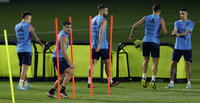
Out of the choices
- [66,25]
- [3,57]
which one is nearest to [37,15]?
[3,57]

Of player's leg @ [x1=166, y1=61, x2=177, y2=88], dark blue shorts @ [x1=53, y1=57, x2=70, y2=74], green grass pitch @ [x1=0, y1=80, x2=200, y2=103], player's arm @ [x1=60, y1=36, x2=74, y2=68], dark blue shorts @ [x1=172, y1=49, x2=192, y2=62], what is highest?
player's arm @ [x1=60, y1=36, x2=74, y2=68]

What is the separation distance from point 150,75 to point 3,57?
387 centimetres

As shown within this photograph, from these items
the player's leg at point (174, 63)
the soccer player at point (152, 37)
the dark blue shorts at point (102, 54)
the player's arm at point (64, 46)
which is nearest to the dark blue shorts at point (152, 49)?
the soccer player at point (152, 37)

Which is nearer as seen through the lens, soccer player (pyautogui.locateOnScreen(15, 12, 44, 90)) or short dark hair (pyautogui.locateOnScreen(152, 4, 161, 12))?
soccer player (pyautogui.locateOnScreen(15, 12, 44, 90))

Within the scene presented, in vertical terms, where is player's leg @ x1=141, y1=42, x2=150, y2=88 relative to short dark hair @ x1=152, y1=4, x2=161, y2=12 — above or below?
below

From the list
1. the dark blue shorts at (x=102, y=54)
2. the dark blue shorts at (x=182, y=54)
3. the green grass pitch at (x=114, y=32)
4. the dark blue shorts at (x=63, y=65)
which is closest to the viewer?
the dark blue shorts at (x=63, y=65)

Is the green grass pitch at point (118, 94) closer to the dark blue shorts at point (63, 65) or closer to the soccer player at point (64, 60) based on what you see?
the soccer player at point (64, 60)

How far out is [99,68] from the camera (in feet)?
77.0

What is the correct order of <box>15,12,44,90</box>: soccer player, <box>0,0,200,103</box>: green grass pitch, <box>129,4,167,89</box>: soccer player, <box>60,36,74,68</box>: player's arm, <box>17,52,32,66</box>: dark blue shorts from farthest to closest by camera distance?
<box>129,4,167,89</box>: soccer player < <box>17,52,32,66</box>: dark blue shorts < <box>15,12,44,90</box>: soccer player < <box>0,0,200,103</box>: green grass pitch < <box>60,36,74,68</box>: player's arm

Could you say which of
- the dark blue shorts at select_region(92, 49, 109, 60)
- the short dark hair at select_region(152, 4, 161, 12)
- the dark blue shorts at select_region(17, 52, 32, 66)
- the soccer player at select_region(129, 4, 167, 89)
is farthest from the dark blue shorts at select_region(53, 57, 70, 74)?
the short dark hair at select_region(152, 4, 161, 12)

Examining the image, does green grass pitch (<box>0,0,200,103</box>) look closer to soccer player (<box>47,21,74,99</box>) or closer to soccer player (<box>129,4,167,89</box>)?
soccer player (<box>47,21,74,99</box>)

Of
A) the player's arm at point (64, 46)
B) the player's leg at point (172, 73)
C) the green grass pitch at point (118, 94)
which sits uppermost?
the player's arm at point (64, 46)

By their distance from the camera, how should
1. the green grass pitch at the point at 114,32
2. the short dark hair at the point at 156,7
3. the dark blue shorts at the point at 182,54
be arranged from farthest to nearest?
the dark blue shorts at the point at 182,54, the short dark hair at the point at 156,7, the green grass pitch at the point at 114,32

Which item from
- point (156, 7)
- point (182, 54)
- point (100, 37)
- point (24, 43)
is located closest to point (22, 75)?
point (24, 43)
